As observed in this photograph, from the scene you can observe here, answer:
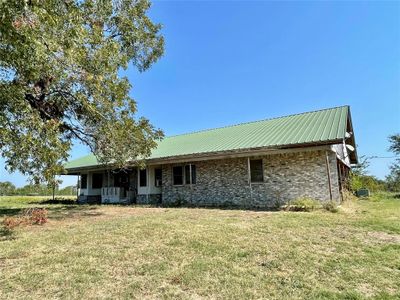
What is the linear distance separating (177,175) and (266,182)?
5.74 metres

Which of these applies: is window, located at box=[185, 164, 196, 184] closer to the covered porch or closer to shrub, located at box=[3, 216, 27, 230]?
the covered porch

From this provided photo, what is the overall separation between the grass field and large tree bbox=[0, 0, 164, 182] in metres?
2.71

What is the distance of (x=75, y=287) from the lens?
4.60 metres

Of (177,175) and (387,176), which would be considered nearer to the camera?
(177,175)

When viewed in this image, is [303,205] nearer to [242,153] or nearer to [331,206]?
[331,206]

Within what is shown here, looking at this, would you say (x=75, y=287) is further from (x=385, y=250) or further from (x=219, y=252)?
(x=385, y=250)

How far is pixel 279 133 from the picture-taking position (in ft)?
50.5

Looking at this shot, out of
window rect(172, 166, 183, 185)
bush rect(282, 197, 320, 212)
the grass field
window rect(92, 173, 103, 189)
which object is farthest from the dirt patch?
window rect(92, 173, 103, 189)

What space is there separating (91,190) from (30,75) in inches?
720

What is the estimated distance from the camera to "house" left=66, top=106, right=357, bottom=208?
1312cm

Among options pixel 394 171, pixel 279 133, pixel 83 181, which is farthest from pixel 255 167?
pixel 394 171

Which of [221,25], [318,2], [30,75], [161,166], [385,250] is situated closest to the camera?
[385,250]

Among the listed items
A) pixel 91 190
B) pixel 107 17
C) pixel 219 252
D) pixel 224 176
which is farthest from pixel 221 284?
pixel 91 190

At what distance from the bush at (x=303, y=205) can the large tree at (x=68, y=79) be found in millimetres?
6769
